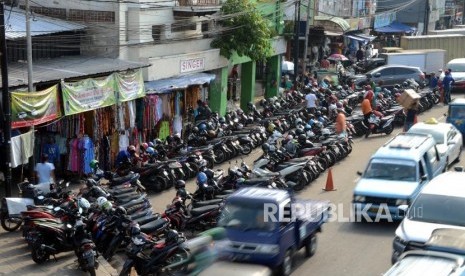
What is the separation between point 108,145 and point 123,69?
2285mm

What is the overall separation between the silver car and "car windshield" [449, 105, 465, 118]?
11.3 meters

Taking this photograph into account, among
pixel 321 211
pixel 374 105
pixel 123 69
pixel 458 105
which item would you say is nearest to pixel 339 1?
pixel 374 105

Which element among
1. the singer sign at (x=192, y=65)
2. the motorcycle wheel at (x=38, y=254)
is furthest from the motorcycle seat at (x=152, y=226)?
the singer sign at (x=192, y=65)

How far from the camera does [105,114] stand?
2223cm

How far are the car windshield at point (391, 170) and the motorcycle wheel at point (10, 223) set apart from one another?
7997mm

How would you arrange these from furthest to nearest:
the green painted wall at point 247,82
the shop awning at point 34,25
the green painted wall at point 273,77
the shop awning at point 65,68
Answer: the green painted wall at point 273,77 < the green painted wall at point 247,82 < the shop awning at point 34,25 < the shop awning at point 65,68

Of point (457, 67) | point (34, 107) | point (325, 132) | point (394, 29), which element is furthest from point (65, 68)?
point (394, 29)

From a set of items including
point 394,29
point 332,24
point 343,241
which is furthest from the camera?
point 394,29

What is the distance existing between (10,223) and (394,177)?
28.6 ft

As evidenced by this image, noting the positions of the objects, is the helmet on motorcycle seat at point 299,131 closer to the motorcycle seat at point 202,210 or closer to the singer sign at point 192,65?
the singer sign at point 192,65

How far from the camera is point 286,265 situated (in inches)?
539

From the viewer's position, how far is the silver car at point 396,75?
37.7 metres

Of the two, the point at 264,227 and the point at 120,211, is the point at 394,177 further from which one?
the point at 120,211

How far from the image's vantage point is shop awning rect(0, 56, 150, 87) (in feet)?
63.1
